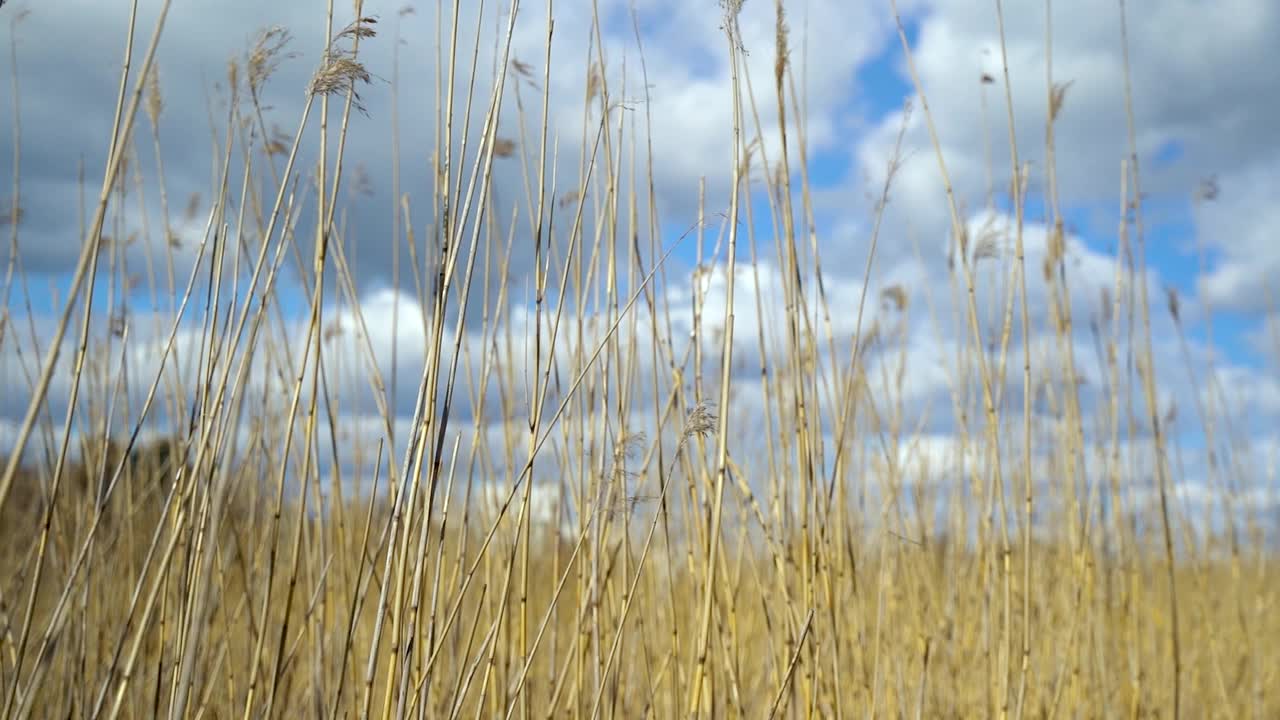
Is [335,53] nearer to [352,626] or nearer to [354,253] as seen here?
[352,626]

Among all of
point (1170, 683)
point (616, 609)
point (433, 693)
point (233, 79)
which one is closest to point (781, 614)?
point (616, 609)

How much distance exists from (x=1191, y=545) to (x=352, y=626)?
1923 millimetres

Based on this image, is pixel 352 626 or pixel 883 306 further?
Answer: pixel 883 306

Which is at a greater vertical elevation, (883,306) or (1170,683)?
(883,306)

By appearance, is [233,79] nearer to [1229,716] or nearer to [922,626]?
[922,626]

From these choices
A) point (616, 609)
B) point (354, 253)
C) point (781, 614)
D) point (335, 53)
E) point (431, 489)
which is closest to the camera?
point (431, 489)

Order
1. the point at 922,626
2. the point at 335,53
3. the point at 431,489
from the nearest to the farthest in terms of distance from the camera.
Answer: the point at 431,489
the point at 335,53
the point at 922,626

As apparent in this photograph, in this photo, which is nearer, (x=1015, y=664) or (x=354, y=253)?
(x=1015, y=664)

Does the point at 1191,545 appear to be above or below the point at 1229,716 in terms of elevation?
above

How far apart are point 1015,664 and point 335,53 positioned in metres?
1.25

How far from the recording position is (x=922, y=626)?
5.48 feet

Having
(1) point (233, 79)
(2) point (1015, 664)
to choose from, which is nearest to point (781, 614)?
(2) point (1015, 664)

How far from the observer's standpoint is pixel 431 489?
85cm

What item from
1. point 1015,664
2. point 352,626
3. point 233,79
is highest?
point 233,79
